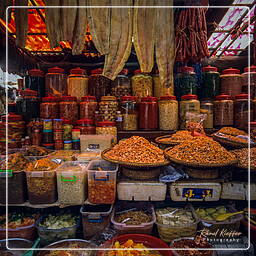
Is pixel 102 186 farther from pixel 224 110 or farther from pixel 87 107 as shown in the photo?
pixel 224 110

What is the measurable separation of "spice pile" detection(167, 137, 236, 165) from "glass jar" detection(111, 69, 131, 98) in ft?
3.31

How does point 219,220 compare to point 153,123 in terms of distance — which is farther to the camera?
point 153,123

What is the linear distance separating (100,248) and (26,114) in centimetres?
148

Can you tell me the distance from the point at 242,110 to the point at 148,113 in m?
1.00

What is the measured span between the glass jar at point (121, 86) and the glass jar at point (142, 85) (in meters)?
0.08

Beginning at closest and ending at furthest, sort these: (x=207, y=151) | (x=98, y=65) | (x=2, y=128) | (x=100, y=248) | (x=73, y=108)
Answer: (x=100, y=248)
(x=207, y=151)
(x=2, y=128)
(x=73, y=108)
(x=98, y=65)

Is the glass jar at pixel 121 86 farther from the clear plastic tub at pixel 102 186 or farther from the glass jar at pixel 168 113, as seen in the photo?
the clear plastic tub at pixel 102 186

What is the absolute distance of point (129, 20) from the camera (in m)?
1.31

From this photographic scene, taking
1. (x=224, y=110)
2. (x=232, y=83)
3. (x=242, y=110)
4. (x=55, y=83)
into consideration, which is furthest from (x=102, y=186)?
(x=232, y=83)

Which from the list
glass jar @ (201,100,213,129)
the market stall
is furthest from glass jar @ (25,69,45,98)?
glass jar @ (201,100,213,129)

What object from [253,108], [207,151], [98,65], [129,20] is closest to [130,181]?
[207,151]

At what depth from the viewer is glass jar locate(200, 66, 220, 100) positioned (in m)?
2.27

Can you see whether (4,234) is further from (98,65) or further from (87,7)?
(98,65)

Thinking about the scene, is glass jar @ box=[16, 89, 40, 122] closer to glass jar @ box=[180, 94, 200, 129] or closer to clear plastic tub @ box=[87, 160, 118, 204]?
clear plastic tub @ box=[87, 160, 118, 204]
